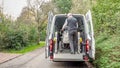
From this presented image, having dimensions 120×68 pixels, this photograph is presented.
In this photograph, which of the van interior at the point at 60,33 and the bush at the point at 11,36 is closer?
the van interior at the point at 60,33

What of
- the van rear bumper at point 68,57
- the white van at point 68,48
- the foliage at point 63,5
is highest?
the foliage at point 63,5

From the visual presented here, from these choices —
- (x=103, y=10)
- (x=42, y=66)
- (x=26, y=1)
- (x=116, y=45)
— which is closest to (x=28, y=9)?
(x=26, y=1)

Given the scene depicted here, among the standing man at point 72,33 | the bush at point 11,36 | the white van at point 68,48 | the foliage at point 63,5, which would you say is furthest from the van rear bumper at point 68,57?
the foliage at point 63,5

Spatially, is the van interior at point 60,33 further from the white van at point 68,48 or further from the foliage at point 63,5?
the foliage at point 63,5

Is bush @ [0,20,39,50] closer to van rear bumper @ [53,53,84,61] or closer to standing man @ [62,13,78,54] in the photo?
standing man @ [62,13,78,54]

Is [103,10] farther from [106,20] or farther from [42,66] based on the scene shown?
[42,66]

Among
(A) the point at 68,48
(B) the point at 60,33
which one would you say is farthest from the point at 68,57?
(B) the point at 60,33

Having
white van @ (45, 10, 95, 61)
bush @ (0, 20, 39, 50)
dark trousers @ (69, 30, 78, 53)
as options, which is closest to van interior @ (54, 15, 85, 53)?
white van @ (45, 10, 95, 61)

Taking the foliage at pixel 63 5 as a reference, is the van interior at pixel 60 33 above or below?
below

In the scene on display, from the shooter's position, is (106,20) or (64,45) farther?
(106,20)

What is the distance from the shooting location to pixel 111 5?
15.2 m

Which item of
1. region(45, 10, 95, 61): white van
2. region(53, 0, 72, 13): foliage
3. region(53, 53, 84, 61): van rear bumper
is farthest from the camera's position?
region(53, 0, 72, 13): foliage

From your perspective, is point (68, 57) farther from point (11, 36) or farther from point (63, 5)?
point (63, 5)

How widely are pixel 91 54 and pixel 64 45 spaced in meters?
1.96
